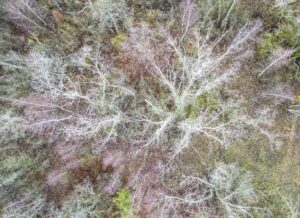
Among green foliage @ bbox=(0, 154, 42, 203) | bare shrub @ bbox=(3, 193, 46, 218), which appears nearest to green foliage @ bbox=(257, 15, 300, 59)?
green foliage @ bbox=(0, 154, 42, 203)

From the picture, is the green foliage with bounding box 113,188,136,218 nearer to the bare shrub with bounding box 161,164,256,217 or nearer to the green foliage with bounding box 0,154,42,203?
the bare shrub with bounding box 161,164,256,217

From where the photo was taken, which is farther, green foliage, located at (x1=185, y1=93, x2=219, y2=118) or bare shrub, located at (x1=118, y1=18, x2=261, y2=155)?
green foliage, located at (x1=185, y1=93, x2=219, y2=118)

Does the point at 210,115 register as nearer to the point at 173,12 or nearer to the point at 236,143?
the point at 236,143

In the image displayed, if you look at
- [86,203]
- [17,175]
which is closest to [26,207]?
[17,175]

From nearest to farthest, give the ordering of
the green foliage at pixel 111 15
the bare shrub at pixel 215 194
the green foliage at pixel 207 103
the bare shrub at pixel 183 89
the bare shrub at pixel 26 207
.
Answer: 1. the bare shrub at pixel 215 194
2. the bare shrub at pixel 26 207
3. the bare shrub at pixel 183 89
4. the green foliage at pixel 111 15
5. the green foliage at pixel 207 103

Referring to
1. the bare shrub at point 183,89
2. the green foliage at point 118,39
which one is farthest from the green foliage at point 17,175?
the green foliage at point 118,39

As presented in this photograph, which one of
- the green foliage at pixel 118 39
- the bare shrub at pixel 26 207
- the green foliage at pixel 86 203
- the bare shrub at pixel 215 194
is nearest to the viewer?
the bare shrub at pixel 215 194

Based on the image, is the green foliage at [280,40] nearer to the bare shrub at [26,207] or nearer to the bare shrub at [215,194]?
the bare shrub at [215,194]

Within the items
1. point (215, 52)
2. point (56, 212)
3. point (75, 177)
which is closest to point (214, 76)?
point (215, 52)
